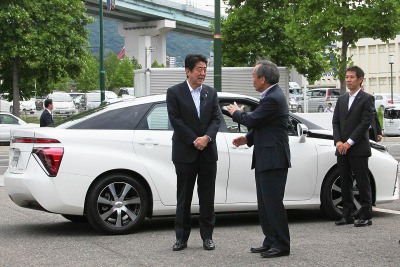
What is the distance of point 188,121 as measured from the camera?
8.27m

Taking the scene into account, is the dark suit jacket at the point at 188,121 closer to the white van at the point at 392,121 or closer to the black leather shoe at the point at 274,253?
the black leather shoe at the point at 274,253

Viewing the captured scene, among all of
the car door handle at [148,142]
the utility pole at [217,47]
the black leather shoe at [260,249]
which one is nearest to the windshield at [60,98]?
the utility pole at [217,47]

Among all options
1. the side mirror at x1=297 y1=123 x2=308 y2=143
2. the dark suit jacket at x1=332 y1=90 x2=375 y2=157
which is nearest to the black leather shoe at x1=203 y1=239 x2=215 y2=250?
the side mirror at x1=297 y1=123 x2=308 y2=143

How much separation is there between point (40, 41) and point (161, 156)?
35.1 meters

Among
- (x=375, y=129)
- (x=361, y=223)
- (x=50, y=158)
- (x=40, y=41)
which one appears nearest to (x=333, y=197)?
(x=361, y=223)

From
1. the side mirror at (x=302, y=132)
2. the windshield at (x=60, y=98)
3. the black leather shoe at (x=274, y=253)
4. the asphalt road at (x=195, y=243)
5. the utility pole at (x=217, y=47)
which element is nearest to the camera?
the asphalt road at (x=195, y=243)

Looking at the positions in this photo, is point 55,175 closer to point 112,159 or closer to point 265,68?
point 112,159

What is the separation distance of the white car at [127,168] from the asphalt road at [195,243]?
0.94ft

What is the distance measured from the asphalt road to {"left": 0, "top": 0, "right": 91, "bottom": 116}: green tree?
1299 inches

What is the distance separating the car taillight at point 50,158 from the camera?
916 cm

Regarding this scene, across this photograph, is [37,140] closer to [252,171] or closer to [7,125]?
[252,171]

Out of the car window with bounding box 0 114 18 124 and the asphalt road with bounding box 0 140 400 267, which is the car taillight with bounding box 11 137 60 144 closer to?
the asphalt road with bounding box 0 140 400 267

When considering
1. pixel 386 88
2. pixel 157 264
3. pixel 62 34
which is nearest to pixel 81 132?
pixel 157 264

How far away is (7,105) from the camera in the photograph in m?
63.5
